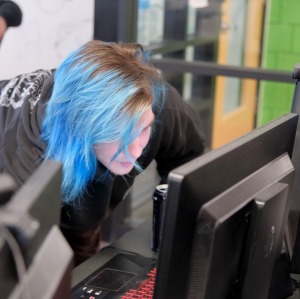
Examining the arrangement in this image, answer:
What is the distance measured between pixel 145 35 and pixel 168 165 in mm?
1444

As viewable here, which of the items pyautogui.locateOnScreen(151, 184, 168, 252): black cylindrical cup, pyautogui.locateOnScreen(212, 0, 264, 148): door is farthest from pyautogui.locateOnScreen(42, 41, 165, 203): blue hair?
pyautogui.locateOnScreen(212, 0, 264, 148): door

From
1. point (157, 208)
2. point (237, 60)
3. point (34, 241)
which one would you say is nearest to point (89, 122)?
point (157, 208)

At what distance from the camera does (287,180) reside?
105 centimetres

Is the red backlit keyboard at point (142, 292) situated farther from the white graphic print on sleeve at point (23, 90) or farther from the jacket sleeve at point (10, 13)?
the jacket sleeve at point (10, 13)

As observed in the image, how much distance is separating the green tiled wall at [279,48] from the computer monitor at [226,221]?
7.29 ft

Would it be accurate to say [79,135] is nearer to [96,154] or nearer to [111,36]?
[96,154]

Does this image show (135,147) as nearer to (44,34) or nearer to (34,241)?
(34,241)

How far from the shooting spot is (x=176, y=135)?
5.57ft

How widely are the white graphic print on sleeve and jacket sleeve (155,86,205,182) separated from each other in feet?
1.08

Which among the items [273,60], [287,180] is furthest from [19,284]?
[273,60]

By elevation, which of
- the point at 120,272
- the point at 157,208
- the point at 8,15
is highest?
the point at 8,15

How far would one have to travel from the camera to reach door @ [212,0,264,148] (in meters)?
3.42

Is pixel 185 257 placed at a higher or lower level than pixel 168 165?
higher

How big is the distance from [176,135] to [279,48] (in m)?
1.81
